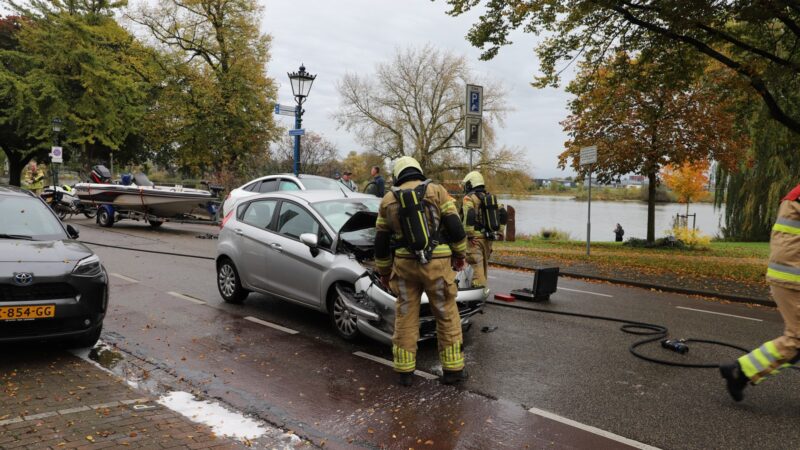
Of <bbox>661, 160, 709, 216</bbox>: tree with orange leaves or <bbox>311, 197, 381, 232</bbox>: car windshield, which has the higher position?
<bbox>661, 160, 709, 216</bbox>: tree with orange leaves

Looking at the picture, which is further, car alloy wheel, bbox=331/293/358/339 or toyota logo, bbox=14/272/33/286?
car alloy wheel, bbox=331/293/358/339

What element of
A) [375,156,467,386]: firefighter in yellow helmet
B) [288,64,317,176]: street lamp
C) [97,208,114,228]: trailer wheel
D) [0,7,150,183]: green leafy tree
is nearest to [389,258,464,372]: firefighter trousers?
[375,156,467,386]: firefighter in yellow helmet

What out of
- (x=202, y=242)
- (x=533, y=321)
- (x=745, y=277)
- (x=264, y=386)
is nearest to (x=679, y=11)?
(x=745, y=277)

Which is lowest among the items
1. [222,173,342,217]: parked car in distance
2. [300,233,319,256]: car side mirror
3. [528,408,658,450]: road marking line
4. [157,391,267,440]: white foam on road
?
[157,391,267,440]: white foam on road

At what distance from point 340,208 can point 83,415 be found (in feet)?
12.7

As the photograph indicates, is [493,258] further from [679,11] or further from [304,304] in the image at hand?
[304,304]

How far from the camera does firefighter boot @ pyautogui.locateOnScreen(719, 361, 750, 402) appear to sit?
4570mm

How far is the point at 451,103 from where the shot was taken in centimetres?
4034

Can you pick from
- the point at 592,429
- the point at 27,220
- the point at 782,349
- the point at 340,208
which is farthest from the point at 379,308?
the point at 27,220

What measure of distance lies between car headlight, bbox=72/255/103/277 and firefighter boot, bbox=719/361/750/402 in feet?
19.1

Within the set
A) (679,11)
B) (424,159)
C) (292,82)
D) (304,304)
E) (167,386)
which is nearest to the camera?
(167,386)

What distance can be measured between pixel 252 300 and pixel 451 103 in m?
33.8

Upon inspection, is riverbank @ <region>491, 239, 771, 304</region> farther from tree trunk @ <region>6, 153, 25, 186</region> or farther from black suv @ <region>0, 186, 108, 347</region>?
tree trunk @ <region>6, 153, 25, 186</region>

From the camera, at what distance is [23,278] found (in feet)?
16.5
